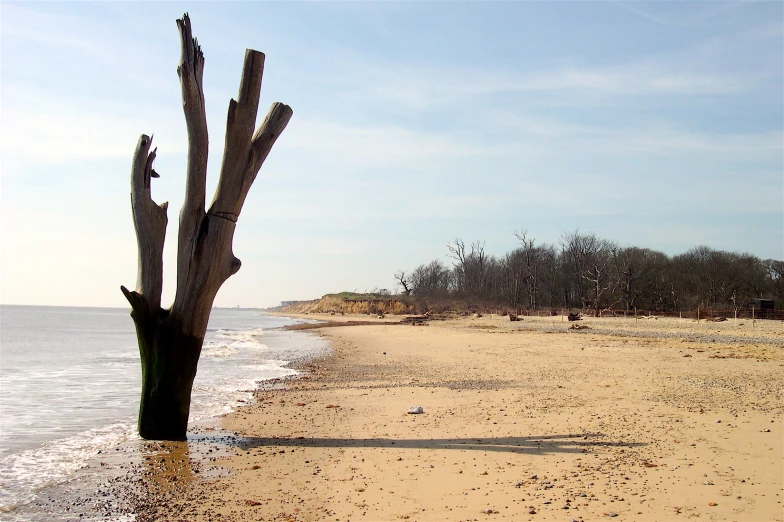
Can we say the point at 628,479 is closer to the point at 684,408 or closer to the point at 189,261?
the point at 684,408

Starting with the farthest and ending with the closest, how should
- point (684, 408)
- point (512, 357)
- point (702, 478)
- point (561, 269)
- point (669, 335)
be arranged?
point (561, 269) < point (669, 335) < point (512, 357) < point (684, 408) < point (702, 478)

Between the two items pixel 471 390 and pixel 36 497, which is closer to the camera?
pixel 36 497

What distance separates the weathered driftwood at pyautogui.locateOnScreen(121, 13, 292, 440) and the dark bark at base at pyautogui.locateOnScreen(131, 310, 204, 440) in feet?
0.04

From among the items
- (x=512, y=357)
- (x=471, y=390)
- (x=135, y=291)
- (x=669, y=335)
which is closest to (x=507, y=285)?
(x=669, y=335)

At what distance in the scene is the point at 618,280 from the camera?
58.8 meters

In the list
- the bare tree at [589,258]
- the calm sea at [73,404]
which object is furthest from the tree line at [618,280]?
the calm sea at [73,404]

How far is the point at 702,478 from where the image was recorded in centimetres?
534

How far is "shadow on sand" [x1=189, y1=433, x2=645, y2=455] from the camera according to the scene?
6664mm

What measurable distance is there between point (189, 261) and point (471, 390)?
620 centimetres

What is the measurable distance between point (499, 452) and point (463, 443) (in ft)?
2.12

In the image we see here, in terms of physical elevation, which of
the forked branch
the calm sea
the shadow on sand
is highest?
the forked branch

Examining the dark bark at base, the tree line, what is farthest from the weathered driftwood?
the tree line

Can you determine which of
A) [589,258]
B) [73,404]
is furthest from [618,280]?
[73,404]

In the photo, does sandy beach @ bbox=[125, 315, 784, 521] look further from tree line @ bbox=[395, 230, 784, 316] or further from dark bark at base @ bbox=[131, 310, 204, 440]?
tree line @ bbox=[395, 230, 784, 316]
